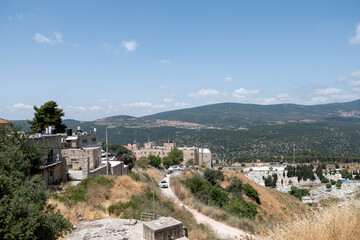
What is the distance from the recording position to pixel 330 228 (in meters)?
4.35

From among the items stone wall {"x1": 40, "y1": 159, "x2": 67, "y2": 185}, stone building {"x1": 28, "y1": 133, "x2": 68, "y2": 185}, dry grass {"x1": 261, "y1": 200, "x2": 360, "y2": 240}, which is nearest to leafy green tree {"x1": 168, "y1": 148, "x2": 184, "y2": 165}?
stone wall {"x1": 40, "y1": 159, "x2": 67, "y2": 185}

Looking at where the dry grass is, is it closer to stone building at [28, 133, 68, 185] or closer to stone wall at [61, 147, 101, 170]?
stone building at [28, 133, 68, 185]

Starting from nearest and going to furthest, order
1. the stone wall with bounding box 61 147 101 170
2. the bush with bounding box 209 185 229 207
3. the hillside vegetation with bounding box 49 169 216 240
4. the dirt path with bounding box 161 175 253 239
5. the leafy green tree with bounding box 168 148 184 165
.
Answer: the hillside vegetation with bounding box 49 169 216 240 → the dirt path with bounding box 161 175 253 239 → the stone wall with bounding box 61 147 101 170 → the bush with bounding box 209 185 229 207 → the leafy green tree with bounding box 168 148 184 165

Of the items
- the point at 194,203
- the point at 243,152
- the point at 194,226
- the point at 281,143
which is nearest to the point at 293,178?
the point at 243,152

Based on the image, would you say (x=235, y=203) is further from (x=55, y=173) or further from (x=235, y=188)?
(x=55, y=173)

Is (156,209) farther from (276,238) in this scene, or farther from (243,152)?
(243,152)

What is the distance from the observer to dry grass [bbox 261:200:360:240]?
166 inches

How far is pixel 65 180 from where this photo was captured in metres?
17.2

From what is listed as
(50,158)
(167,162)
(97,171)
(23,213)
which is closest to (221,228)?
(97,171)

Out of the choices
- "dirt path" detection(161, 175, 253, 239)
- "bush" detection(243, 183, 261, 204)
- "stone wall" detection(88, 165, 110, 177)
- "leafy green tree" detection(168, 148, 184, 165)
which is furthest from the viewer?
"leafy green tree" detection(168, 148, 184, 165)

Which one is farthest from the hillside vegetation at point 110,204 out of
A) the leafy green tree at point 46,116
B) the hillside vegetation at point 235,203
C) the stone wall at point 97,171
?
the leafy green tree at point 46,116

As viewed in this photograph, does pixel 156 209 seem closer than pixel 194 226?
No

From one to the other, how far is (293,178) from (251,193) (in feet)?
215

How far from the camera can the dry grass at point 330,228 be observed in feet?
13.8
